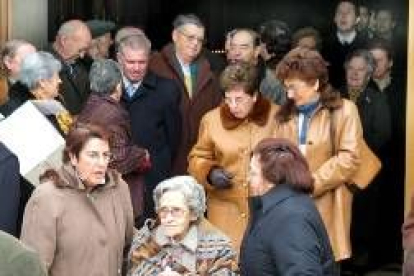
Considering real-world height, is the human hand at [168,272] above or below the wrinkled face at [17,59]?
below

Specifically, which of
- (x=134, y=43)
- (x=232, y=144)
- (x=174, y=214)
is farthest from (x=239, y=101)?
(x=174, y=214)

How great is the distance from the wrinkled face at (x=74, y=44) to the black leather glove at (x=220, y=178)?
1.61 meters

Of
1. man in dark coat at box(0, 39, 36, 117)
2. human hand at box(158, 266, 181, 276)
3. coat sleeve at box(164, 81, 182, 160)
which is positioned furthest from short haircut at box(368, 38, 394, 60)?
human hand at box(158, 266, 181, 276)

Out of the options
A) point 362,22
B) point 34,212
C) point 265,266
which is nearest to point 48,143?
point 34,212

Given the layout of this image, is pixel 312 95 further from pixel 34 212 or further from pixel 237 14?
pixel 237 14

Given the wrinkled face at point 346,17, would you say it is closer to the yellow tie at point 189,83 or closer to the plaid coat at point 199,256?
the yellow tie at point 189,83

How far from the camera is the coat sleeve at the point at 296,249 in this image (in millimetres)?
4863

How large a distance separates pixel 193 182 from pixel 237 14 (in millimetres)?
5775

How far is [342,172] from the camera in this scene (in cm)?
684

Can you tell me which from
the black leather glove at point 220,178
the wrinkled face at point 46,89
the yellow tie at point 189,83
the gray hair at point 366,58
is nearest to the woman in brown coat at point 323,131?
the black leather glove at point 220,178

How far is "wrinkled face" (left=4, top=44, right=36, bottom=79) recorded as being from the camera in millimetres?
7225

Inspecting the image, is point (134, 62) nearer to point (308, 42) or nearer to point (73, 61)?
point (73, 61)

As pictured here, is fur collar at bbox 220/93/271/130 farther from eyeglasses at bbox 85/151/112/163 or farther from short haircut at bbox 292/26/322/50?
short haircut at bbox 292/26/322/50

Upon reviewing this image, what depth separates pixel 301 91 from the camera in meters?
6.71
